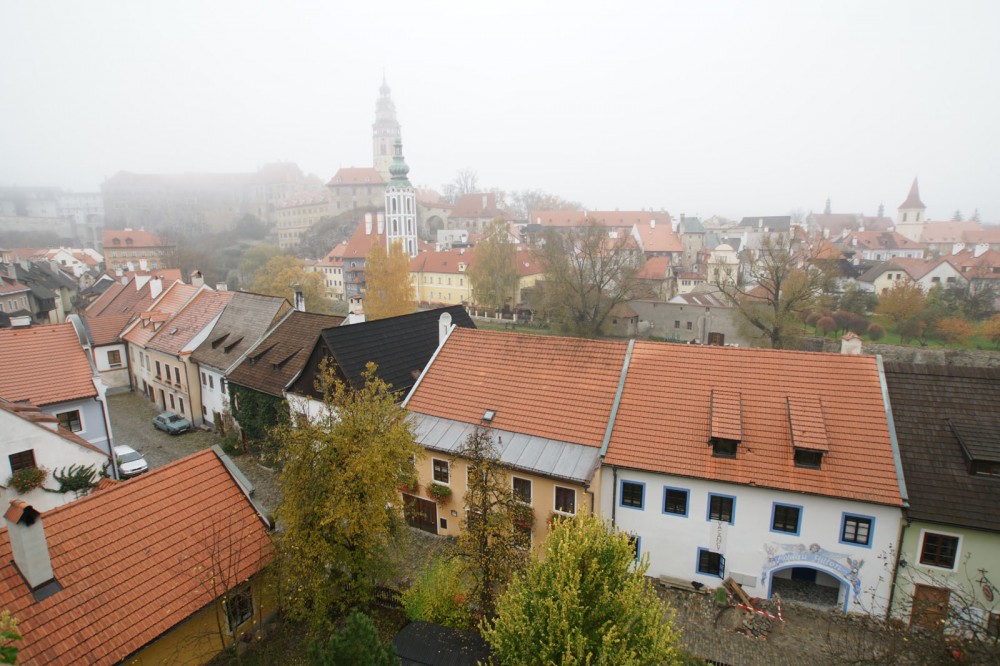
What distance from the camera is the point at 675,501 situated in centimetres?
1627

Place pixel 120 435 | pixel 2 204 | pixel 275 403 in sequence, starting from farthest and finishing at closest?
pixel 2 204
pixel 120 435
pixel 275 403

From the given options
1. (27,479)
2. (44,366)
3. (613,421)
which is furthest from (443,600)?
(44,366)

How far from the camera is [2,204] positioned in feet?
536

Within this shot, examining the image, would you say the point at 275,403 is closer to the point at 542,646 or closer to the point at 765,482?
the point at 542,646

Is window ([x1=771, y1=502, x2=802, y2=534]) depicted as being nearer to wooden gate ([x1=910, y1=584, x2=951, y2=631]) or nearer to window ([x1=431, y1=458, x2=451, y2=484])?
wooden gate ([x1=910, y1=584, x2=951, y2=631])

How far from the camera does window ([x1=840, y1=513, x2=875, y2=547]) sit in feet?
48.0

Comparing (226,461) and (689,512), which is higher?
(226,461)

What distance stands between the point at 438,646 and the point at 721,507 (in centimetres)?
902

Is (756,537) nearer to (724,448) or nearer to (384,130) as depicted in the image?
(724,448)

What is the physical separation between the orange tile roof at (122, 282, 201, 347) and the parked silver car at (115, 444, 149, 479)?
464 inches

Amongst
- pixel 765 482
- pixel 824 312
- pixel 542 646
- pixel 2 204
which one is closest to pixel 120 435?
pixel 542 646

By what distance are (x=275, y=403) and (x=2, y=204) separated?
7961 inches

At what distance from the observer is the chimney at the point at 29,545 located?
9.91 m

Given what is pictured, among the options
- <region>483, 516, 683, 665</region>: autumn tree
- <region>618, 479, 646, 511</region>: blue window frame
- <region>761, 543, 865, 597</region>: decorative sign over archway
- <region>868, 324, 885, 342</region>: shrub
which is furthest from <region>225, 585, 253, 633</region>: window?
<region>868, 324, 885, 342</region>: shrub
